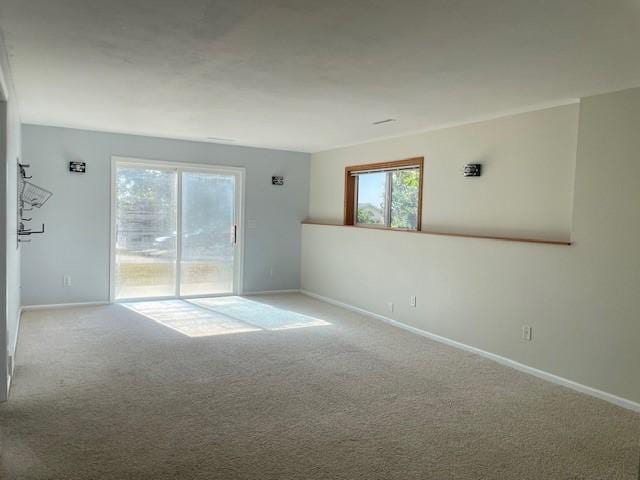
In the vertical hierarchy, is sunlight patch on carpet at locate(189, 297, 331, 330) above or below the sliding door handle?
below

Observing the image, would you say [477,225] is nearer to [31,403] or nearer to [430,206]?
[430,206]

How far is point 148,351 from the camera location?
448cm

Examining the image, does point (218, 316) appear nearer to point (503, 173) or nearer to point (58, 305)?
point (58, 305)

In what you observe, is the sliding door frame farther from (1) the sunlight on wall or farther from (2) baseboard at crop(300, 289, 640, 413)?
(2) baseboard at crop(300, 289, 640, 413)

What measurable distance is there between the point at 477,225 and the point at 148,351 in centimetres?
346

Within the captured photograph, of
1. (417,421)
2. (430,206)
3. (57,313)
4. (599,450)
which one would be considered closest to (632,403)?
(599,450)

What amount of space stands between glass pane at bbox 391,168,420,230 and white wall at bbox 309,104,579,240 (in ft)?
0.80

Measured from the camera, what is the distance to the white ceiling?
237 centimetres

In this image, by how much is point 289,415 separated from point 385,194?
3.77 metres

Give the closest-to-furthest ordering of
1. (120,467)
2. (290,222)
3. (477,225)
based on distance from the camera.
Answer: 1. (120,467)
2. (477,225)
3. (290,222)

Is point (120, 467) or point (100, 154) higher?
point (100, 154)

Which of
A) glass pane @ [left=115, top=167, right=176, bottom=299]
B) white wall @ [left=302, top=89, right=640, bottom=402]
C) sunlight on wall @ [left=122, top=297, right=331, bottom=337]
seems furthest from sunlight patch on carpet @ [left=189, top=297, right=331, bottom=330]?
white wall @ [left=302, top=89, right=640, bottom=402]

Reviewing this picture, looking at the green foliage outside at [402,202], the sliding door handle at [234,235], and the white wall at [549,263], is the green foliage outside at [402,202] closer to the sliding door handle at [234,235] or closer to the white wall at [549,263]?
the white wall at [549,263]

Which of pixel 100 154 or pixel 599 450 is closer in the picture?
pixel 599 450
